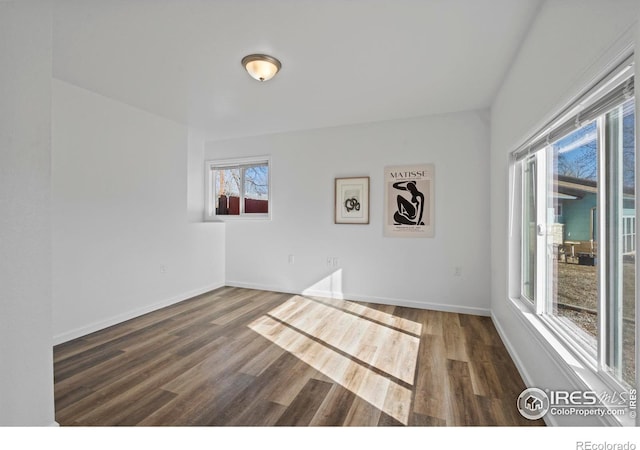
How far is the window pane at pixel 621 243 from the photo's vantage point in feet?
3.77

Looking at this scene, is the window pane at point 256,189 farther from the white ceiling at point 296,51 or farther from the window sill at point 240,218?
Answer: the white ceiling at point 296,51

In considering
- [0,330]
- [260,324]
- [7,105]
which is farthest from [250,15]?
[260,324]

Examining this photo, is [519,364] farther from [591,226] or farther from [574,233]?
[591,226]

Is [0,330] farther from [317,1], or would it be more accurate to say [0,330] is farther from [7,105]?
[317,1]

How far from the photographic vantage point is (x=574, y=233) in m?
1.67

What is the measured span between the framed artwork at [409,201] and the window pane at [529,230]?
4.24 feet

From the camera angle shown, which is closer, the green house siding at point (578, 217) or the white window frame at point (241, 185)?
the green house siding at point (578, 217)

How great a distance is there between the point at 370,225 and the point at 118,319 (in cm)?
338

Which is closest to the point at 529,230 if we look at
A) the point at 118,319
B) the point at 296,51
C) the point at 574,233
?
the point at 574,233

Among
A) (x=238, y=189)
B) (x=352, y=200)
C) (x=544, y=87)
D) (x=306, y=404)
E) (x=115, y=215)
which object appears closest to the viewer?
(x=544, y=87)

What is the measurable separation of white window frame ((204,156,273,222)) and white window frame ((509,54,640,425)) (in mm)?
3373

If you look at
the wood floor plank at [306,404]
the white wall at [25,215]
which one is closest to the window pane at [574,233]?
the wood floor plank at [306,404]

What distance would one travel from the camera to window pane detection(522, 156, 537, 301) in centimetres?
232

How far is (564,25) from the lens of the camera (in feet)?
4.86
